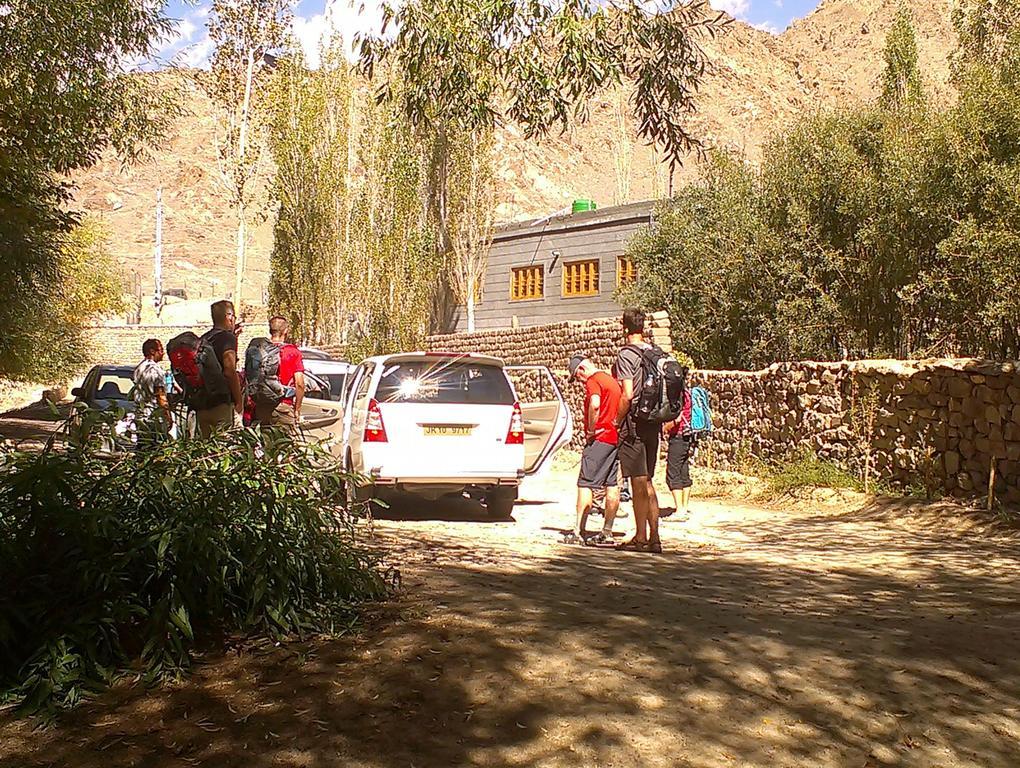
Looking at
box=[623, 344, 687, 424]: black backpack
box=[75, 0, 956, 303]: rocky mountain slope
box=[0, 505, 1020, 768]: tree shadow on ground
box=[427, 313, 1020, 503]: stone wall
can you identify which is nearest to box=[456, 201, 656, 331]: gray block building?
box=[427, 313, 1020, 503]: stone wall

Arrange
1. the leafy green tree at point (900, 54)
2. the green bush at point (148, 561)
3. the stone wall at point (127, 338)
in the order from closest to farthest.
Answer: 1. the green bush at point (148, 561)
2. the leafy green tree at point (900, 54)
3. the stone wall at point (127, 338)

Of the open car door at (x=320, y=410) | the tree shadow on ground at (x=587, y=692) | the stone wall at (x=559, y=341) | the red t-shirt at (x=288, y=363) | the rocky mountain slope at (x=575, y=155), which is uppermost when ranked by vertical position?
the rocky mountain slope at (x=575, y=155)

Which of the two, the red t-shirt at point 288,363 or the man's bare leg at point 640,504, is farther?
the red t-shirt at point 288,363

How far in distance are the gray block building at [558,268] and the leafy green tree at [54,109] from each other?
534 inches

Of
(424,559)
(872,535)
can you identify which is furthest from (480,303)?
(424,559)

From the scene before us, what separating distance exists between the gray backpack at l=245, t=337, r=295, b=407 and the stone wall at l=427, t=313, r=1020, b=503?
6.79 metres

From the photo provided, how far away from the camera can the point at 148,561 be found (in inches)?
196

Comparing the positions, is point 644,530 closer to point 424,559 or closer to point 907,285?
point 424,559

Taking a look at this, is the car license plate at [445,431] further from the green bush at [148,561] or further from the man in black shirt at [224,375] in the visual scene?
the green bush at [148,561]

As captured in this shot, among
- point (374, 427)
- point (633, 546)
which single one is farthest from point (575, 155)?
point (633, 546)

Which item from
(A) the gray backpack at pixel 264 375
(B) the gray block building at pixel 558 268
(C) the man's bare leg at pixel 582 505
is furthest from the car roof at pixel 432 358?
(B) the gray block building at pixel 558 268

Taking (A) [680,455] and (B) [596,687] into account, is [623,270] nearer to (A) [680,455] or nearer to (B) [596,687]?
(A) [680,455]

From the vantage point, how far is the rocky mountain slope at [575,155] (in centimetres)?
10125

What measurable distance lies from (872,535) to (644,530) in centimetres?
269
